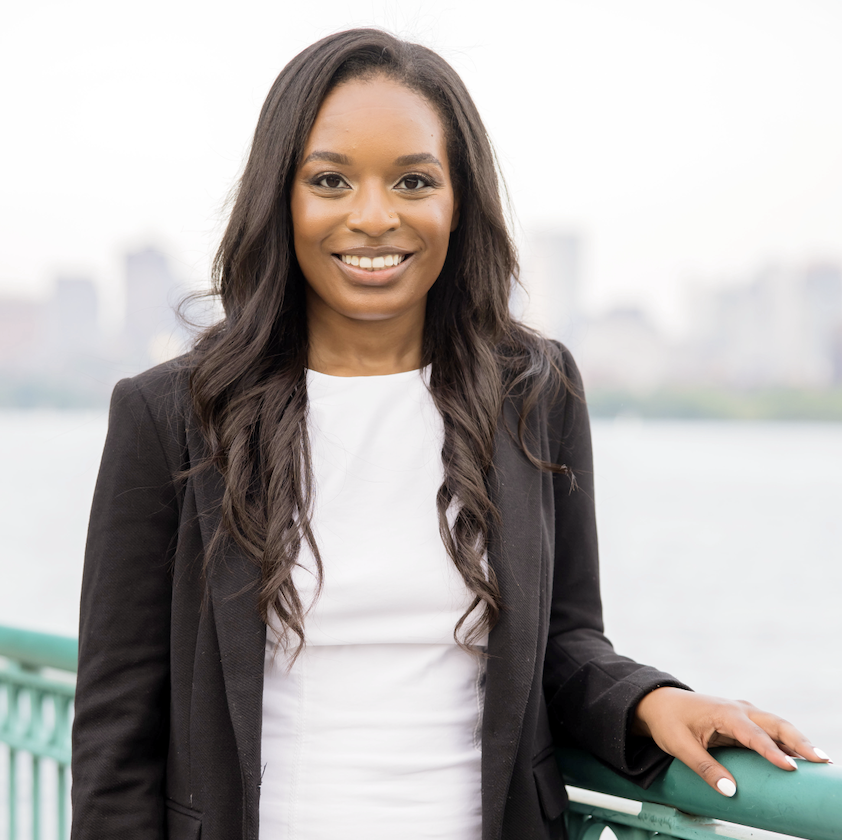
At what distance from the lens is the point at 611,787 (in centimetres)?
148

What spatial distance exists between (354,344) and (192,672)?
1.98 ft

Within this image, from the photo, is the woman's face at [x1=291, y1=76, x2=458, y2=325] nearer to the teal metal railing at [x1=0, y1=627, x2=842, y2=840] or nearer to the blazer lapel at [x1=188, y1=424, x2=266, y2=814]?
the blazer lapel at [x1=188, y1=424, x2=266, y2=814]

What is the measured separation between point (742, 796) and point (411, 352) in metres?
0.88

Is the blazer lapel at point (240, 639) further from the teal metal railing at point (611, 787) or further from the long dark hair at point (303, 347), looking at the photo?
the teal metal railing at point (611, 787)

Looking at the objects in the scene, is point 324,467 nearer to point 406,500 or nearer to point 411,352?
point 406,500

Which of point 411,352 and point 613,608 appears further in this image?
point 613,608

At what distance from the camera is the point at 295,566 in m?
1.42

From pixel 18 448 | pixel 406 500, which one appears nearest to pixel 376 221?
pixel 406 500

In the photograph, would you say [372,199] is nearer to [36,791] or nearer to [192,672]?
[192,672]

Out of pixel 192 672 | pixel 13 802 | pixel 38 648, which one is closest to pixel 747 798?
pixel 192 672

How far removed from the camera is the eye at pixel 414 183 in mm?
1497

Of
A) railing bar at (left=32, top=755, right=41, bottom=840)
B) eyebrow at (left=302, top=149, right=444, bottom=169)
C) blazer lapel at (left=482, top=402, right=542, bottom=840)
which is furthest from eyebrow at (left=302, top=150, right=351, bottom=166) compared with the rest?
railing bar at (left=32, top=755, right=41, bottom=840)

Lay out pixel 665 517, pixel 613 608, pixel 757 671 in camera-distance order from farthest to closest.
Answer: pixel 665 517 < pixel 613 608 < pixel 757 671

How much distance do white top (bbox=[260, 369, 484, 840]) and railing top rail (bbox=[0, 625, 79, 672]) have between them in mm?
652
